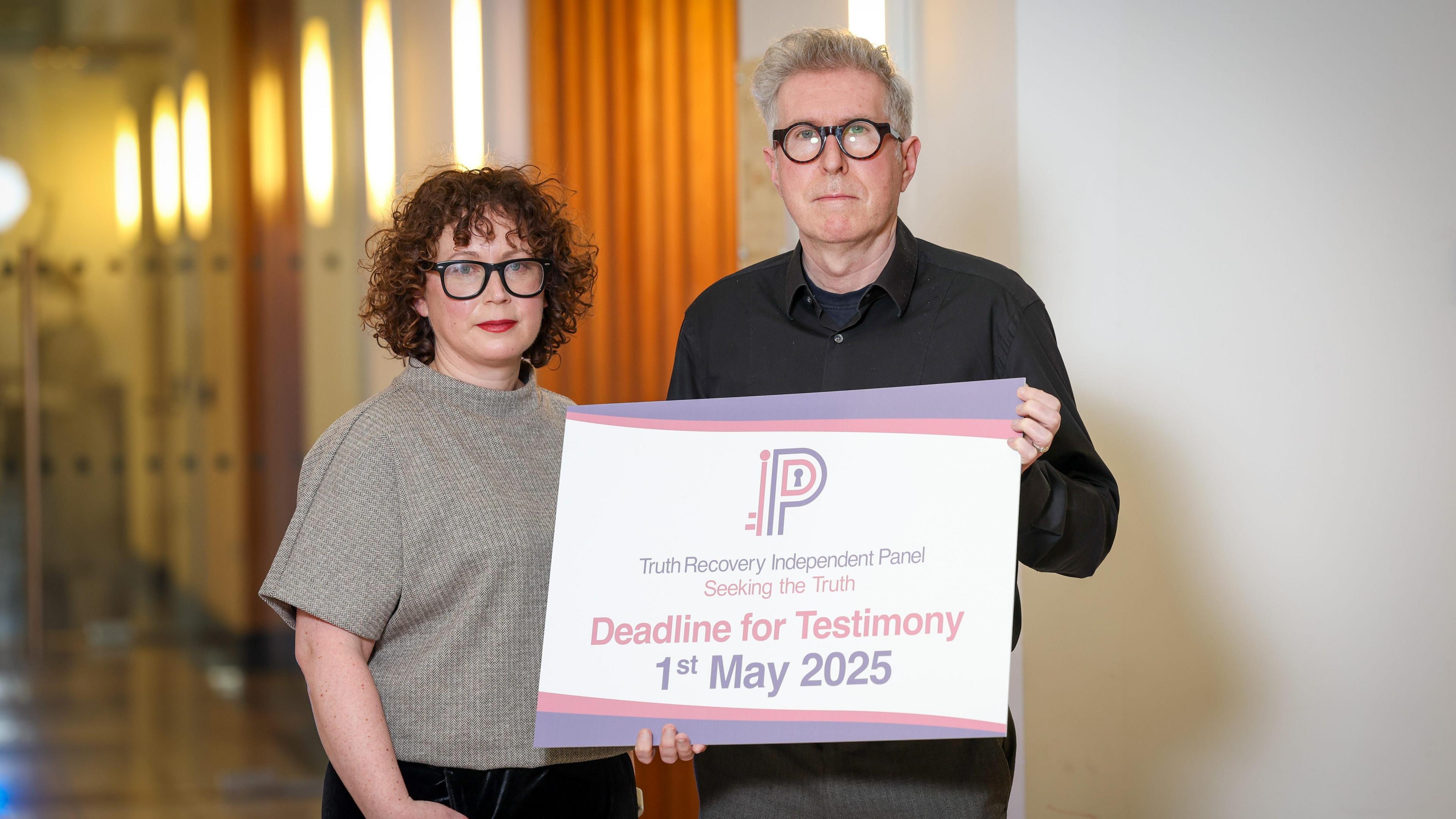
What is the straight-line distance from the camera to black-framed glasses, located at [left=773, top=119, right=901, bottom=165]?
1.84m

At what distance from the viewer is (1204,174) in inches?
108

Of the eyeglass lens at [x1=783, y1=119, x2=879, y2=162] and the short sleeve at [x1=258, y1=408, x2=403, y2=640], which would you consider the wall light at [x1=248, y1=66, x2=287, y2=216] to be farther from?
the eyeglass lens at [x1=783, y1=119, x2=879, y2=162]

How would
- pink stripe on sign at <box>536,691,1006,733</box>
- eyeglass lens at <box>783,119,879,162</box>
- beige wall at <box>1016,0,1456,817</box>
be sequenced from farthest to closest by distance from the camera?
beige wall at <box>1016,0,1456,817</box>
eyeglass lens at <box>783,119,879,162</box>
pink stripe on sign at <box>536,691,1006,733</box>

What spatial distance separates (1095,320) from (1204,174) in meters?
0.43

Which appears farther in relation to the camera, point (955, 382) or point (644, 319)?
point (644, 319)

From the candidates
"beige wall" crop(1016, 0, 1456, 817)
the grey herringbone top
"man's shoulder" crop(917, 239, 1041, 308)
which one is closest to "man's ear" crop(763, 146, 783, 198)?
"man's shoulder" crop(917, 239, 1041, 308)

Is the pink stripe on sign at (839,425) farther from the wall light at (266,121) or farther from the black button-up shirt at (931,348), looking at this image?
the wall light at (266,121)

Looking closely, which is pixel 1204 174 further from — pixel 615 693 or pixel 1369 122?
pixel 615 693

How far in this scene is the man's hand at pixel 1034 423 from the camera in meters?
1.53

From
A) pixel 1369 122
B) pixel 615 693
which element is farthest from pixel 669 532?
pixel 1369 122

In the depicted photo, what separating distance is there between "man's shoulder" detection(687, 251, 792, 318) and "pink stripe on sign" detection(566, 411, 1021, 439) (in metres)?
0.40

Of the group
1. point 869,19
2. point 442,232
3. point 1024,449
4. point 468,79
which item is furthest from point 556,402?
Result: point 468,79

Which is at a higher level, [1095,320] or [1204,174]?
[1204,174]

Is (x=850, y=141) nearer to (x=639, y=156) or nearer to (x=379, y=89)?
(x=639, y=156)
